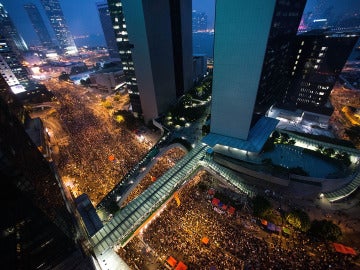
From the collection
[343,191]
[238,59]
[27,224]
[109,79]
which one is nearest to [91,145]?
[27,224]

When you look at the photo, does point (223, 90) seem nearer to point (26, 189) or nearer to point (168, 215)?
point (168, 215)

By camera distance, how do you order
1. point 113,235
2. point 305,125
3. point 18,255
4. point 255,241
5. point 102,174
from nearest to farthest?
point 18,255 → point 113,235 → point 255,241 → point 102,174 → point 305,125

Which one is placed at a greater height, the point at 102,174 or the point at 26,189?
the point at 26,189

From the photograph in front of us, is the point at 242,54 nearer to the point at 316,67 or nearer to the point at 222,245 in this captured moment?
the point at 222,245

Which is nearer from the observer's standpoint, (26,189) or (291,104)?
(26,189)

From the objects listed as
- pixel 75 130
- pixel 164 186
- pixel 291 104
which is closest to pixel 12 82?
pixel 75 130

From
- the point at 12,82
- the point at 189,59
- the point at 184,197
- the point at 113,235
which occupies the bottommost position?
the point at 184,197
